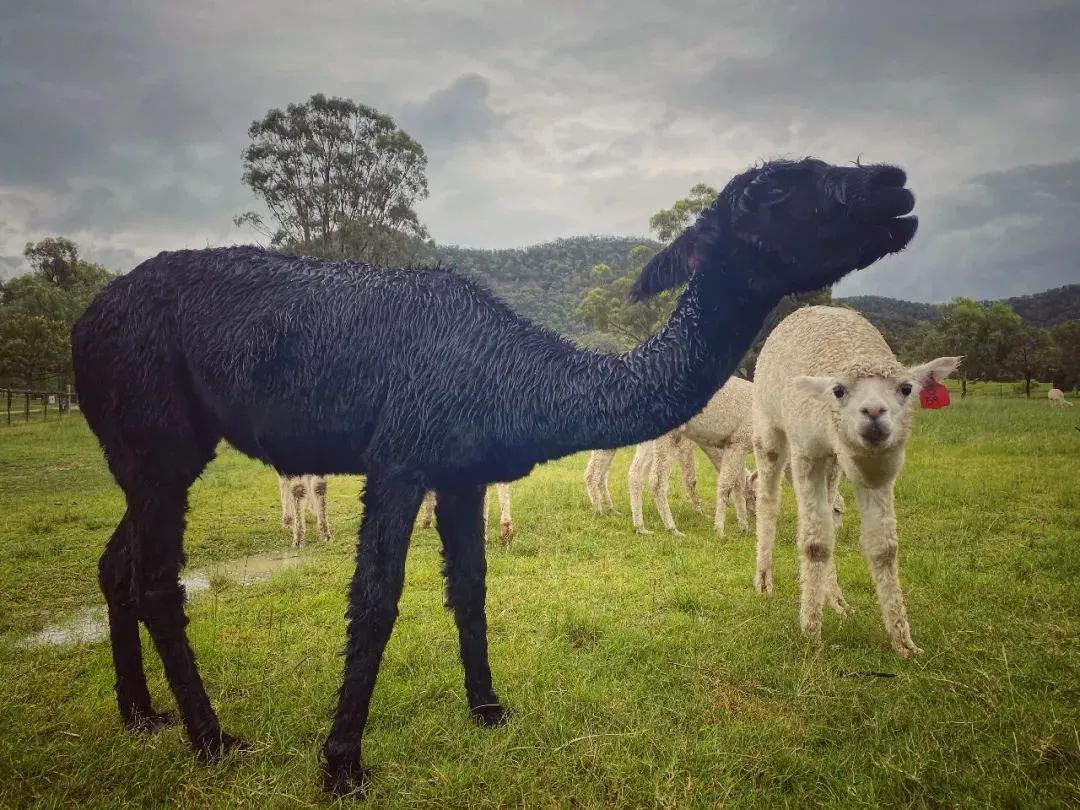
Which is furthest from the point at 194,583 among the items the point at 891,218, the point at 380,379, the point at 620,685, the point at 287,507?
the point at 891,218

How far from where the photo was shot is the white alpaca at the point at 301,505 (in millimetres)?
8320

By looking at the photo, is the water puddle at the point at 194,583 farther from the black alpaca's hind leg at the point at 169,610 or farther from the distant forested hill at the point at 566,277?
the distant forested hill at the point at 566,277

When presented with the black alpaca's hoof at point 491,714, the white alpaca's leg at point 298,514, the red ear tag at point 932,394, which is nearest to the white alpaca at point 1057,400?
the red ear tag at point 932,394

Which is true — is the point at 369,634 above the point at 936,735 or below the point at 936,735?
above

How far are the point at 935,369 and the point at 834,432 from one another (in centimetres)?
82

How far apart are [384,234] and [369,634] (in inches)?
1123

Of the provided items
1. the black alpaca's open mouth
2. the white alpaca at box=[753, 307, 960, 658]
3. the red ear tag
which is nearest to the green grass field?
the white alpaca at box=[753, 307, 960, 658]

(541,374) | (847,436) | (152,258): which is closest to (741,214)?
(541,374)

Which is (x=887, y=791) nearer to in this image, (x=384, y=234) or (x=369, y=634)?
(x=369, y=634)

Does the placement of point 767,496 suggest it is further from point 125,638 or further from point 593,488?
point 125,638

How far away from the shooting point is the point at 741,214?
9.50 ft

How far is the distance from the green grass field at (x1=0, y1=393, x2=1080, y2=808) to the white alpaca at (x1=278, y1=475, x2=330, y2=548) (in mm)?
861

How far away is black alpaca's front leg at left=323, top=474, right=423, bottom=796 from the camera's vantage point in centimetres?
288

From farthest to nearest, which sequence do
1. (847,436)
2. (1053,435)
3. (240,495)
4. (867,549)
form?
(1053,435), (240,495), (867,549), (847,436)
